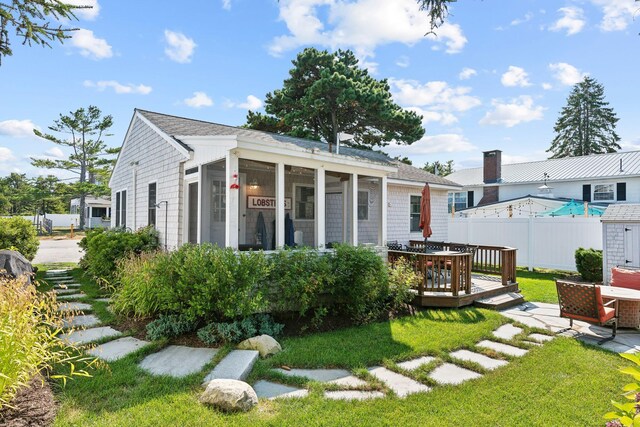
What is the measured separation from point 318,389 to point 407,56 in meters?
9.55

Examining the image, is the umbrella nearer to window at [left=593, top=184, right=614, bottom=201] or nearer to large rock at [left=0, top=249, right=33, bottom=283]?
large rock at [left=0, top=249, right=33, bottom=283]

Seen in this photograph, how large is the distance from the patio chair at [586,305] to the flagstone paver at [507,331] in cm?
82

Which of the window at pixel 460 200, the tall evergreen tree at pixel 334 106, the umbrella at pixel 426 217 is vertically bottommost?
the umbrella at pixel 426 217

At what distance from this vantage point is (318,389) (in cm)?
379

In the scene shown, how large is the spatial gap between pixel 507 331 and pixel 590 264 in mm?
6762

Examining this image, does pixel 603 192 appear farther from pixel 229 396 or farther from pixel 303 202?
pixel 229 396

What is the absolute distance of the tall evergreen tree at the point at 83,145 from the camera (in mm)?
30719

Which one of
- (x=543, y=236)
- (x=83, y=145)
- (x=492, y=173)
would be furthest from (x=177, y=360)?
(x=83, y=145)

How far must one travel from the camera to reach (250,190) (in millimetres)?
10102

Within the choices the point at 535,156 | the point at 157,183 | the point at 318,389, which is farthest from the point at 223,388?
the point at 535,156

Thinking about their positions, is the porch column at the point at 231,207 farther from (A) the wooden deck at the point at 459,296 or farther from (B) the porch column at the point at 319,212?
(A) the wooden deck at the point at 459,296

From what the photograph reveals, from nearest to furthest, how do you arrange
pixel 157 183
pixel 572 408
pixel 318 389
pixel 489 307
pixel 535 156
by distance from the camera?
pixel 572 408, pixel 318 389, pixel 489 307, pixel 157 183, pixel 535 156

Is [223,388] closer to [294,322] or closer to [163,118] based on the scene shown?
[294,322]

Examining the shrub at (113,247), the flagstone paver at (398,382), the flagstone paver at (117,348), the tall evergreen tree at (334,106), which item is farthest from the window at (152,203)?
the tall evergreen tree at (334,106)
